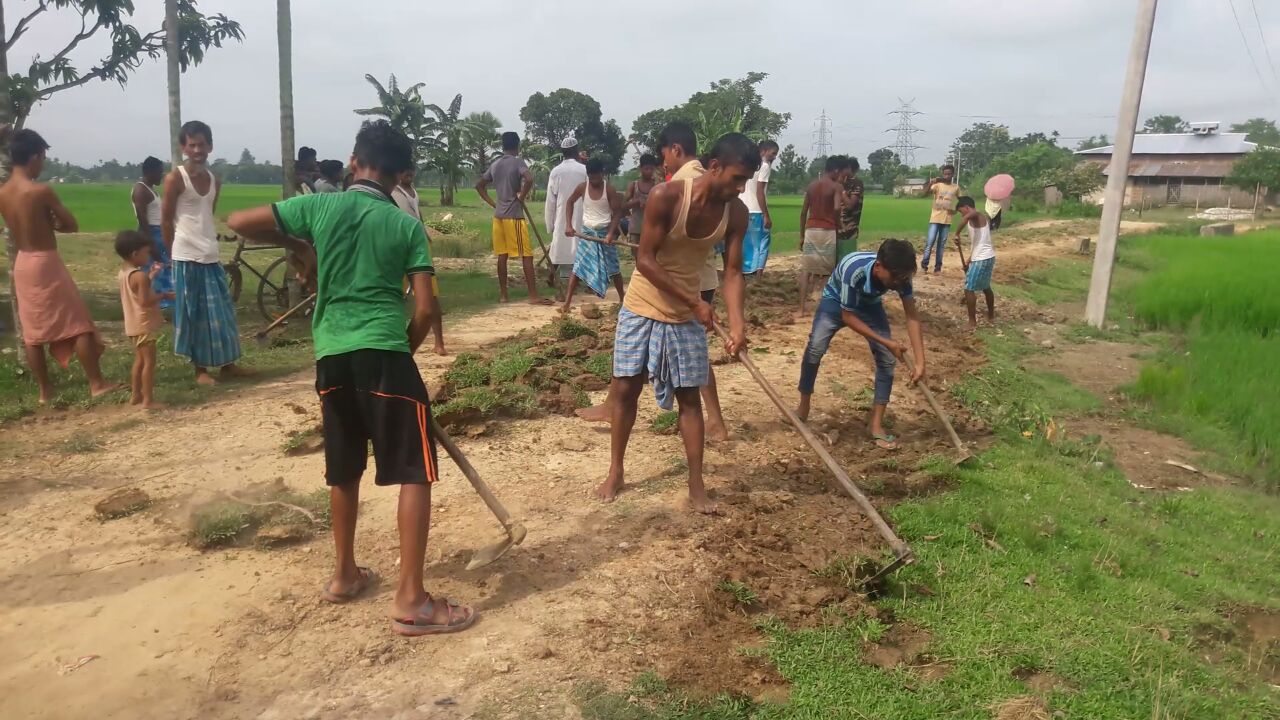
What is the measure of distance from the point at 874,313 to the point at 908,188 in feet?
168

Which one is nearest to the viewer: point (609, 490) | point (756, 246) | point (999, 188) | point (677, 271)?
point (677, 271)

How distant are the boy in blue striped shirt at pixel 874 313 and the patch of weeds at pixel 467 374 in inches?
81.2

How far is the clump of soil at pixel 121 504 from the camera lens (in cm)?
366

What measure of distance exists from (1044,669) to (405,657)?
2.10 m

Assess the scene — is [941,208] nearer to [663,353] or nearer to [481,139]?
[663,353]

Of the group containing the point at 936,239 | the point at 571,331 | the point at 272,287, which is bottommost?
the point at 571,331

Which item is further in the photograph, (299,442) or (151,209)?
(151,209)

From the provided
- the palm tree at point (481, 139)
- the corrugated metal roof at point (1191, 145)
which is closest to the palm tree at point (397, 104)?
the palm tree at point (481, 139)

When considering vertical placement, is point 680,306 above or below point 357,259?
below

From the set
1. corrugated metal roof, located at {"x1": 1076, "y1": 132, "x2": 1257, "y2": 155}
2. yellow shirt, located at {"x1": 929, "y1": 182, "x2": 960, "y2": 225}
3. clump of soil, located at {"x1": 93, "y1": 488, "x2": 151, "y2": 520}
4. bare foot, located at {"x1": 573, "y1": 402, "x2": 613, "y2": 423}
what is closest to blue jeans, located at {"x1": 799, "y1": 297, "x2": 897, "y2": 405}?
bare foot, located at {"x1": 573, "y1": 402, "x2": 613, "y2": 423}

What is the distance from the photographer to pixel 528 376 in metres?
5.54

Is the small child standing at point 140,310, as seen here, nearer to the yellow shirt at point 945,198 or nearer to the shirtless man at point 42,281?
the shirtless man at point 42,281

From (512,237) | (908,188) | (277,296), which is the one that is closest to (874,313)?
(512,237)

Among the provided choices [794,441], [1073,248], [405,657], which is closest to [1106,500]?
[794,441]
